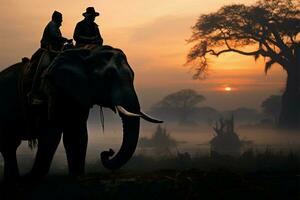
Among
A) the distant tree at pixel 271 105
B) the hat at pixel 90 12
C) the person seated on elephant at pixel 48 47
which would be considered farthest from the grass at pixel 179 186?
the distant tree at pixel 271 105

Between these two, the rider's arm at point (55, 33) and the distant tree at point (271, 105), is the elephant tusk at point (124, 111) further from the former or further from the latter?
the distant tree at point (271, 105)

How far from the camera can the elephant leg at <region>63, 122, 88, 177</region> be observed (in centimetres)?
1109

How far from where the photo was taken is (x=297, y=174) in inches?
355

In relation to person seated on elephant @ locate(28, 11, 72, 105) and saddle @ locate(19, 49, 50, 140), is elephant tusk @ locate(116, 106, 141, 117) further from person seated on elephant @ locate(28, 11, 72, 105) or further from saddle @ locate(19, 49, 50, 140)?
saddle @ locate(19, 49, 50, 140)

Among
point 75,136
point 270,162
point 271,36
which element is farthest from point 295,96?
point 75,136

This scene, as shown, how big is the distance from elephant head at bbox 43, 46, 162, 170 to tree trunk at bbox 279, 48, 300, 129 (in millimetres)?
25284

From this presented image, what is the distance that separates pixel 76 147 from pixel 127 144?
191 cm

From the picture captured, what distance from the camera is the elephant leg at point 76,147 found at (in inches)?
436

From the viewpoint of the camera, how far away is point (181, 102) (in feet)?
217

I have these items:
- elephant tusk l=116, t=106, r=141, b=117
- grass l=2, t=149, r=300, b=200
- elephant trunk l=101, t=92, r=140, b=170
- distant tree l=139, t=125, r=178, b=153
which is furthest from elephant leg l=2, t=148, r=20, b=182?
distant tree l=139, t=125, r=178, b=153

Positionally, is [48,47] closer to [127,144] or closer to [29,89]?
[29,89]

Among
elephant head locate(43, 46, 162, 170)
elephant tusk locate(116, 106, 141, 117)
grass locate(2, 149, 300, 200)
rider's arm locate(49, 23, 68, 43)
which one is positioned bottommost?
grass locate(2, 149, 300, 200)

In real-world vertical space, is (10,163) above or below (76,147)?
below

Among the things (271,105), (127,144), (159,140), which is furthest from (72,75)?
(271,105)
